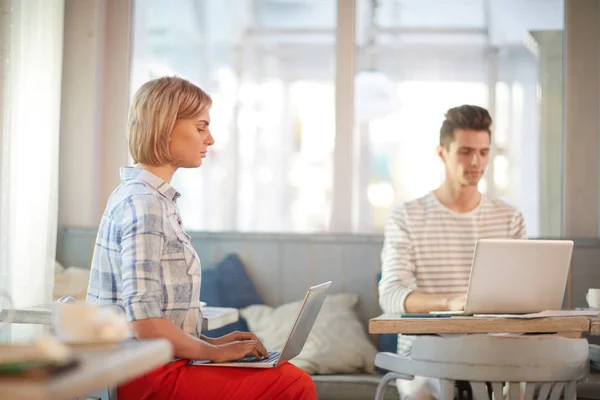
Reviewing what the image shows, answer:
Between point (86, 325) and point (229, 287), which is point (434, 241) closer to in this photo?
point (229, 287)

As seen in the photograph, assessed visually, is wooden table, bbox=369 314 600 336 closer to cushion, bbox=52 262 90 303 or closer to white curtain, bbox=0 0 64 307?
white curtain, bbox=0 0 64 307

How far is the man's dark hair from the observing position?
290cm

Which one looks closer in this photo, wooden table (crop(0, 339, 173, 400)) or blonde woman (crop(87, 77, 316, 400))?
wooden table (crop(0, 339, 173, 400))

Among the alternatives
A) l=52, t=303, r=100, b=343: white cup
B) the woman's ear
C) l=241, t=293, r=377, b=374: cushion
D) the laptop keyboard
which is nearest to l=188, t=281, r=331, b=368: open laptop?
the laptop keyboard

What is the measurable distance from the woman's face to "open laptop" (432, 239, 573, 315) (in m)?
0.76

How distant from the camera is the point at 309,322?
207 centimetres

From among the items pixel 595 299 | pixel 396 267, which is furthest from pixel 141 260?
pixel 595 299

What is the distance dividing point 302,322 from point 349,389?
1.26 meters

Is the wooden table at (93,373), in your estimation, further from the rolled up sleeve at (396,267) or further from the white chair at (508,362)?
the rolled up sleeve at (396,267)

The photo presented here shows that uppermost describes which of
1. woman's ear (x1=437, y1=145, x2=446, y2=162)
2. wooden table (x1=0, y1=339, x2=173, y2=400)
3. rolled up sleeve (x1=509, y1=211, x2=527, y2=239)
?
woman's ear (x1=437, y1=145, x2=446, y2=162)

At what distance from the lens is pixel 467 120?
2.90 metres

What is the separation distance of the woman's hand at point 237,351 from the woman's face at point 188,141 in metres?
0.47

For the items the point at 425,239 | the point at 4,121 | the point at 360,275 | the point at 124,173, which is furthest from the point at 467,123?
the point at 4,121

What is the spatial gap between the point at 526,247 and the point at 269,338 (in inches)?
60.3
